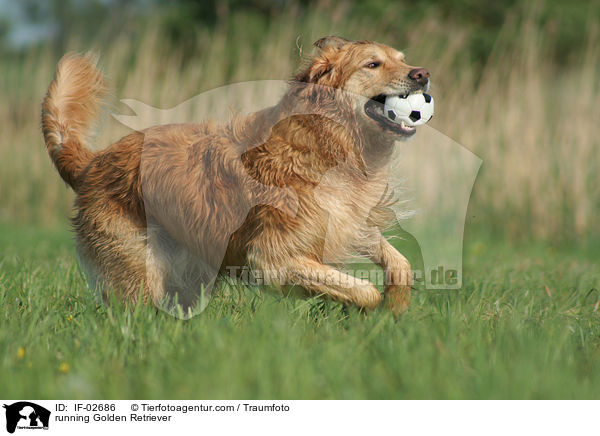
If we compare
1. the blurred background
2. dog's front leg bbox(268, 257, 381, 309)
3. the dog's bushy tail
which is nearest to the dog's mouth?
dog's front leg bbox(268, 257, 381, 309)

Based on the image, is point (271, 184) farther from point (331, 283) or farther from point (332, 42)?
point (332, 42)

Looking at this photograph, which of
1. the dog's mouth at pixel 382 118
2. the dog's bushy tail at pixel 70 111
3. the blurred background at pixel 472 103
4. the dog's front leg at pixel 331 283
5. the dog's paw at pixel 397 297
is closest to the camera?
the dog's front leg at pixel 331 283

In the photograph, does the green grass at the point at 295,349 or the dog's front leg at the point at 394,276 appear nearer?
the green grass at the point at 295,349

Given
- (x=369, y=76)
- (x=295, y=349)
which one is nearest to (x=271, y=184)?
(x=369, y=76)

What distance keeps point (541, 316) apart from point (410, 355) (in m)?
1.28

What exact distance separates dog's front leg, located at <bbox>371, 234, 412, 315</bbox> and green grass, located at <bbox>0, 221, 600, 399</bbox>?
89 mm

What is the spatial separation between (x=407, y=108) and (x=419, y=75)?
18 cm

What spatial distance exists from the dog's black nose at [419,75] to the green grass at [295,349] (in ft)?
3.87

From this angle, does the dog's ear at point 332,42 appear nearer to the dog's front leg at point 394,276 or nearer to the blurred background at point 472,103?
the dog's front leg at point 394,276

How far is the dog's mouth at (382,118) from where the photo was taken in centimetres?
316

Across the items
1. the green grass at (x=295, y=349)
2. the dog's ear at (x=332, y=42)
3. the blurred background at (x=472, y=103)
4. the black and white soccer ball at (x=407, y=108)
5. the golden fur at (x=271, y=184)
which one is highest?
the blurred background at (x=472, y=103)
